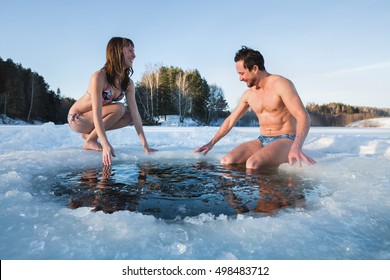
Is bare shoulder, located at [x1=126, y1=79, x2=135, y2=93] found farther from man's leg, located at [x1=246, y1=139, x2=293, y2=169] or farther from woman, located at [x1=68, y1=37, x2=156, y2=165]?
man's leg, located at [x1=246, y1=139, x2=293, y2=169]

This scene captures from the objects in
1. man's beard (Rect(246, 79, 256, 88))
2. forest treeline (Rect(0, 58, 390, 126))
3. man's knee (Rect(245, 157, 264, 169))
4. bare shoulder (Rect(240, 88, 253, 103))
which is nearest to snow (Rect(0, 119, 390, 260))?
man's knee (Rect(245, 157, 264, 169))

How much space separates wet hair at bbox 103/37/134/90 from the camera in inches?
131

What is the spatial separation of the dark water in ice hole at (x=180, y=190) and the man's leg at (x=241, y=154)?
430mm

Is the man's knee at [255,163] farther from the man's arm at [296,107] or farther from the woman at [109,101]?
the woman at [109,101]

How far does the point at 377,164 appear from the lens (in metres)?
3.21

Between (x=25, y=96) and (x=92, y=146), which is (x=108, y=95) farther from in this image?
(x=25, y=96)

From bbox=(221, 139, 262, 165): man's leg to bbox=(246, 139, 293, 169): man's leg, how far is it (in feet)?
1.12

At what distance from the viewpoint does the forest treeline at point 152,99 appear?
2986 centimetres

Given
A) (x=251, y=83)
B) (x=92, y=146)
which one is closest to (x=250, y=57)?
(x=251, y=83)

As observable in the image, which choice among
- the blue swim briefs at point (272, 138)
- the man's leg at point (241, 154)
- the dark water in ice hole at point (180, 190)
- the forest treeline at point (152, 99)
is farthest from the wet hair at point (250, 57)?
the forest treeline at point (152, 99)

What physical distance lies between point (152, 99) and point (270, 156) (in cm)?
2840

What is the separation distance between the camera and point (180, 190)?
7.27 feet

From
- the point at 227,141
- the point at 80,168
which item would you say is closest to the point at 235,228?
the point at 80,168
